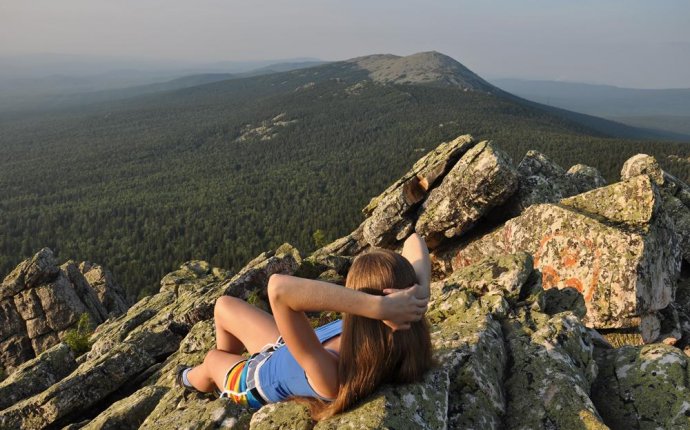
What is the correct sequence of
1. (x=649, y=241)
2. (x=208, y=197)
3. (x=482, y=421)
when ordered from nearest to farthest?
(x=482, y=421) < (x=649, y=241) < (x=208, y=197)

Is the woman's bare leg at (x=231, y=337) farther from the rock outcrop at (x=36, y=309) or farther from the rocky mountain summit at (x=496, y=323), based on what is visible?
the rock outcrop at (x=36, y=309)

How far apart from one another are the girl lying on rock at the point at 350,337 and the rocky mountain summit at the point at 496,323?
0.31 metres

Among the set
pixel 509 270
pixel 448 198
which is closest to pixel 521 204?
pixel 448 198

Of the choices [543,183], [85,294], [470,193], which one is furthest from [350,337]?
[85,294]

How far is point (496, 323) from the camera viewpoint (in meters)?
9.07

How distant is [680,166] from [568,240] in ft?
457

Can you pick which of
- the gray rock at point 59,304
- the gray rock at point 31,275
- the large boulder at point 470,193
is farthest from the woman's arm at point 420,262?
the gray rock at point 31,275

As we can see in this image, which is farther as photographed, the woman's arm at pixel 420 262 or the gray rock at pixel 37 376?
the gray rock at pixel 37 376

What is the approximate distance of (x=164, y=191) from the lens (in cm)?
16675

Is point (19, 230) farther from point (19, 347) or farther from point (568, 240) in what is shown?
point (568, 240)

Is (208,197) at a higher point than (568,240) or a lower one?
lower

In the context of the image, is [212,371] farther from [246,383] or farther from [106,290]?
[106,290]

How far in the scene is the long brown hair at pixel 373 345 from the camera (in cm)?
564

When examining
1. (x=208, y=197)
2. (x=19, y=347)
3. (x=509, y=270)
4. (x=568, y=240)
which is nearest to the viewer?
(x=509, y=270)
